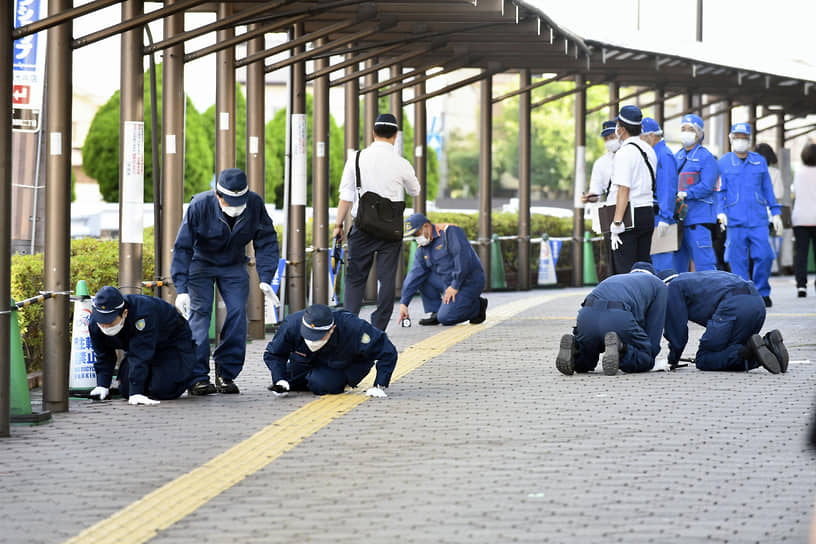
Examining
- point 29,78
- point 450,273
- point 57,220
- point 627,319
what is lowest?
point 627,319

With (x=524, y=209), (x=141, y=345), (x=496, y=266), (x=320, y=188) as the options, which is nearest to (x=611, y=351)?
(x=141, y=345)

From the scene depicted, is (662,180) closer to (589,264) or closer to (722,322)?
(722,322)

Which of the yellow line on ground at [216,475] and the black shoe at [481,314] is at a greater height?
the black shoe at [481,314]

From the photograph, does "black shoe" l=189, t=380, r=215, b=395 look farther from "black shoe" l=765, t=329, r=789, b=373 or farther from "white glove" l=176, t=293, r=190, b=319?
"black shoe" l=765, t=329, r=789, b=373

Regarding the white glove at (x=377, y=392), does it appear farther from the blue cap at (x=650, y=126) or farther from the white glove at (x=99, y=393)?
the blue cap at (x=650, y=126)

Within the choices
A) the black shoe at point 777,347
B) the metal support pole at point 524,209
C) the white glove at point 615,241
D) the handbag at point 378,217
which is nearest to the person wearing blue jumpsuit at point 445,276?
the white glove at point 615,241

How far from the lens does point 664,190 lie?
15.0m

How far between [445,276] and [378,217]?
133 inches

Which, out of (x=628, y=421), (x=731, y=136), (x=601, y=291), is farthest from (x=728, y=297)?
(x=731, y=136)

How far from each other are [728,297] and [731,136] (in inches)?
270

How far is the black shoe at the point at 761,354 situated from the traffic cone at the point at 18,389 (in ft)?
16.3

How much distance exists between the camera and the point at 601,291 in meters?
11.1

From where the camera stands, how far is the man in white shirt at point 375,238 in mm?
12664

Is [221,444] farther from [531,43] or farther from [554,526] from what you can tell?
[531,43]
